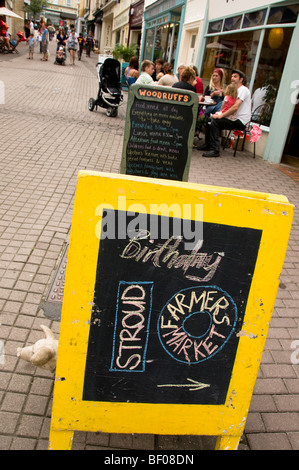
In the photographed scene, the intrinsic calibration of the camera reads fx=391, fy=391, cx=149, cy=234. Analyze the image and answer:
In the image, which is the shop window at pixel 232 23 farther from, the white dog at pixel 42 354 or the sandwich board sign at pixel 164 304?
the white dog at pixel 42 354

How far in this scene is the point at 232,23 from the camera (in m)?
10.9

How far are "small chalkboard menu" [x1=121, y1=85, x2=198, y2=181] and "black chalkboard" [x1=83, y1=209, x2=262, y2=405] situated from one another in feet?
8.63

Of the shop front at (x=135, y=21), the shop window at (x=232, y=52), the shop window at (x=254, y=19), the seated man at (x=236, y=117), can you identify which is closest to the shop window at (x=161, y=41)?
the shop front at (x=135, y=21)

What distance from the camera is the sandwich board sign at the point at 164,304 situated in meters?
1.67

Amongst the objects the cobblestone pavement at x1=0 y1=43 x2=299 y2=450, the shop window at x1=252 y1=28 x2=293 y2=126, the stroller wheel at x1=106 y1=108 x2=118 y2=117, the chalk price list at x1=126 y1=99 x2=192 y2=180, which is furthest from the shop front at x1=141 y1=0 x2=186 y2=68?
the chalk price list at x1=126 y1=99 x2=192 y2=180

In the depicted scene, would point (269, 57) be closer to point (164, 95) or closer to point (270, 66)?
point (270, 66)

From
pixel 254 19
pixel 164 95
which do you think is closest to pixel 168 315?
pixel 164 95

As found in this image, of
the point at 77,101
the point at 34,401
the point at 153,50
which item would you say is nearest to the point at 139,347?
the point at 34,401

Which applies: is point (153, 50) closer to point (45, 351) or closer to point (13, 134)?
point (13, 134)

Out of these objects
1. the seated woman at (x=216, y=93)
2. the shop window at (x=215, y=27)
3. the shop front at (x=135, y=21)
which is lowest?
the seated woman at (x=216, y=93)

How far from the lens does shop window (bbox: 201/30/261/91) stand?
10.2 m

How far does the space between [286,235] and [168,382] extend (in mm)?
894

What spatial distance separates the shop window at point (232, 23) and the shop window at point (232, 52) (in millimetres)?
173

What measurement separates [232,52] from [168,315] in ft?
37.2
